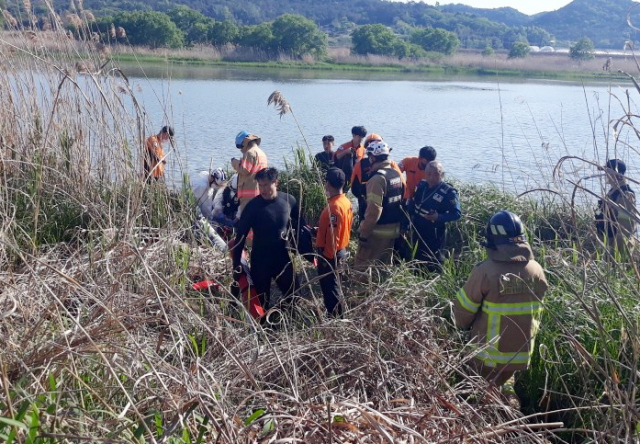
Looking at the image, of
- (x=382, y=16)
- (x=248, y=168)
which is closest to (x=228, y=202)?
(x=248, y=168)

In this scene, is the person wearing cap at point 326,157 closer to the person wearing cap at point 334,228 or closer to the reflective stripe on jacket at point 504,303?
the person wearing cap at point 334,228

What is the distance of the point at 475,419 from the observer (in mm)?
3205

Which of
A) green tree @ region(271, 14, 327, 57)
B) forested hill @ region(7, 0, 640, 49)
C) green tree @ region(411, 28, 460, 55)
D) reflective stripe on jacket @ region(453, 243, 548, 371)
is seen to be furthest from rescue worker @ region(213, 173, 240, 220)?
forested hill @ region(7, 0, 640, 49)

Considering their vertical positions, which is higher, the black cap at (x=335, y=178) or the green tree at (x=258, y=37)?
the green tree at (x=258, y=37)

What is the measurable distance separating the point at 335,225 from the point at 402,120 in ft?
51.5

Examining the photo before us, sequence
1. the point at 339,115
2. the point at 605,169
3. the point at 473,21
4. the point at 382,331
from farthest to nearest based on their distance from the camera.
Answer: the point at 473,21 → the point at 339,115 → the point at 382,331 → the point at 605,169

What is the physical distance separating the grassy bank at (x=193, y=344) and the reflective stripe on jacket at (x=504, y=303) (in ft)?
0.71

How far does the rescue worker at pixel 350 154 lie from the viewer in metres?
9.77

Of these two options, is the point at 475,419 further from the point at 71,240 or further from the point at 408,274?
the point at 71,240

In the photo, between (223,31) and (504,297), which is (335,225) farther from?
(223,31)

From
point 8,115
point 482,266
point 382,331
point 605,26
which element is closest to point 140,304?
point 382,331

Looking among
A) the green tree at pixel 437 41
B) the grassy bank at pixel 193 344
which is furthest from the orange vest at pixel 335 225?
the green tree at pixel 437 41

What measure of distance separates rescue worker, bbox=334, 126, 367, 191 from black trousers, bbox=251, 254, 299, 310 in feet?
12.8

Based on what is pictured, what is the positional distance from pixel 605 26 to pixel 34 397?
52.2 meters
